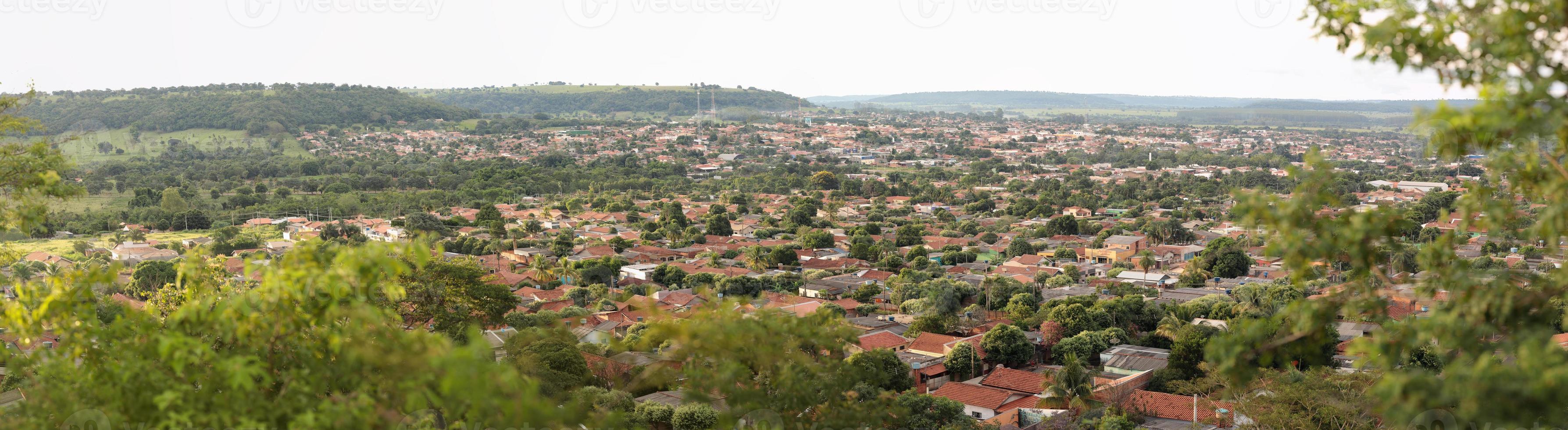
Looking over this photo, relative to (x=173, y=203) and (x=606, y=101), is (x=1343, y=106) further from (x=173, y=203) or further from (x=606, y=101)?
(x=173, y=203)

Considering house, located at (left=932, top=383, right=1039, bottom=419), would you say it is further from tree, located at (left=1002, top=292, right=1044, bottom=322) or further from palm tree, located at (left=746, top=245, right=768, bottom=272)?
palm tree, located at (left=746, top=245, right=768, bottom=272)

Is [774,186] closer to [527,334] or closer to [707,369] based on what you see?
[527,334]

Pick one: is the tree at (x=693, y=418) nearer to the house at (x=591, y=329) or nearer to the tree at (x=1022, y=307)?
the house at (x=591, y=329)

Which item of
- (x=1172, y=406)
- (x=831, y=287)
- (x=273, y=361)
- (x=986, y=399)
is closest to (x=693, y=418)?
(x=986, y=399)

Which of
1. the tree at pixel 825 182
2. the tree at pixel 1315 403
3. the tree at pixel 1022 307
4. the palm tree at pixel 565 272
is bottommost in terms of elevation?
the tree at pixel 825 182

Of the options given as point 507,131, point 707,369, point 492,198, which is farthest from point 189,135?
point 707,369

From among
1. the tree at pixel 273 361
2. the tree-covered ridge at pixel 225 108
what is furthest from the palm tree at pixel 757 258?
the tree-covered ridge at pixel 225 108

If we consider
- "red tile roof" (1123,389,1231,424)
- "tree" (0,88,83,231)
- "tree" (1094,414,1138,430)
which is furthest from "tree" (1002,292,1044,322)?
"tree" (0,88,83,231)
